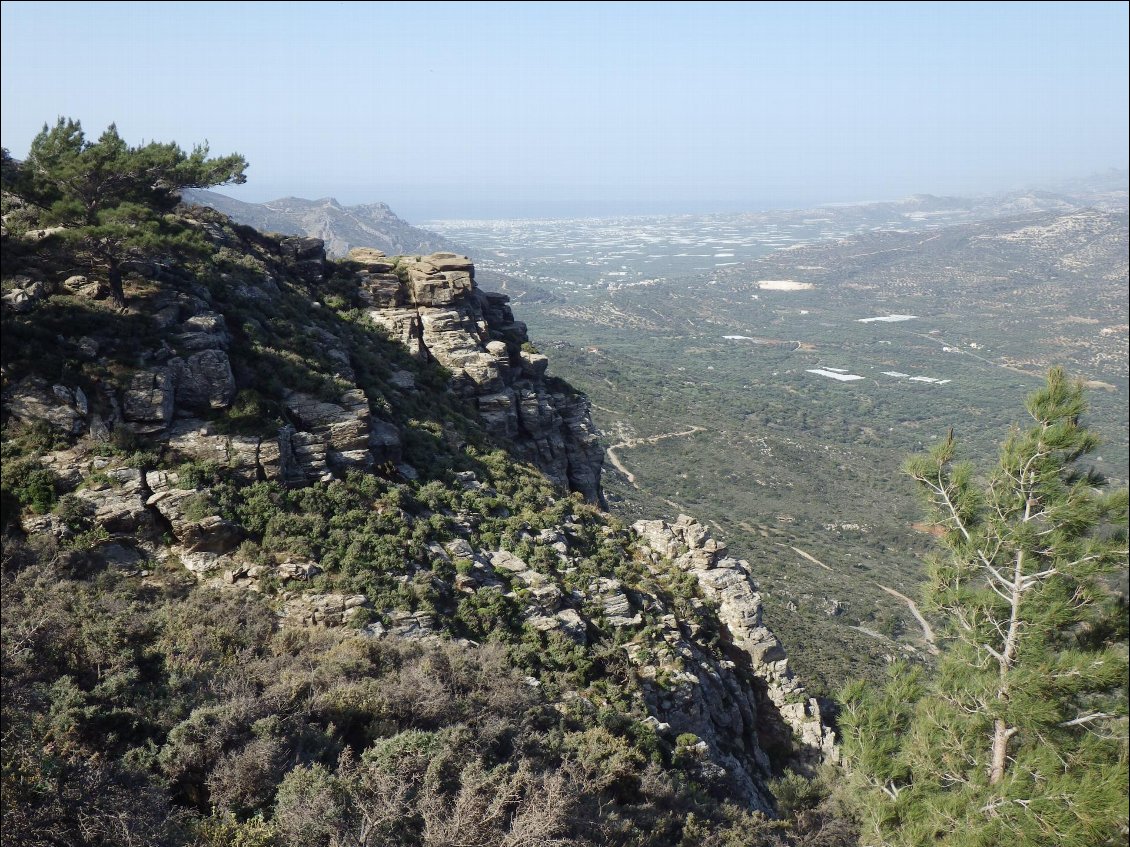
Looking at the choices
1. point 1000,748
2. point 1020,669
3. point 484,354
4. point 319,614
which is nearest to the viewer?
point 1020,669

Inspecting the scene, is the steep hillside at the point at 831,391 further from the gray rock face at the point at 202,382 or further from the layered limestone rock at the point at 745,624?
the gray rock face at the point at 202,382

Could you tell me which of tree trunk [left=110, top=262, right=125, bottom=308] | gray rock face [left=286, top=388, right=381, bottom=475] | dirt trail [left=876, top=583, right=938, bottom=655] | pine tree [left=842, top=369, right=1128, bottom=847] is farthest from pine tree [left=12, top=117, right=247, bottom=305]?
dirt trail [left=876, top=583, right=938, bottom=655]

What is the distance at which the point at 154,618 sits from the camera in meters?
9.71

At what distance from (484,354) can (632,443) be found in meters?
36.2

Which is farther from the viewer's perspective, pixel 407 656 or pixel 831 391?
pixel 831 391

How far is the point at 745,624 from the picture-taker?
57.9ft

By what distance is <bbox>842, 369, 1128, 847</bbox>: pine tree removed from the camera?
24.6 feet

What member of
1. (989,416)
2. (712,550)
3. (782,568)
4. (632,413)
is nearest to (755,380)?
(989,416)

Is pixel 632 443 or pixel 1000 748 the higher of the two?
pixel 1000 748

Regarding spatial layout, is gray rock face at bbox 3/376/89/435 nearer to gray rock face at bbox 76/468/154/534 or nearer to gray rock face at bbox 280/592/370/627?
gray rock face at bbox 76/468/154/534

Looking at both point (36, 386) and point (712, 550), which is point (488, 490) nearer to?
point (712, 550)

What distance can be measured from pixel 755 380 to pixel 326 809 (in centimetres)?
11023

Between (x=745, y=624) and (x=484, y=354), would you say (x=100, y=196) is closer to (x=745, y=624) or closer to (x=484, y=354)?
(x=484, y=354)

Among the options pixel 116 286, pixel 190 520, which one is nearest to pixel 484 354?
pixel 116 286
